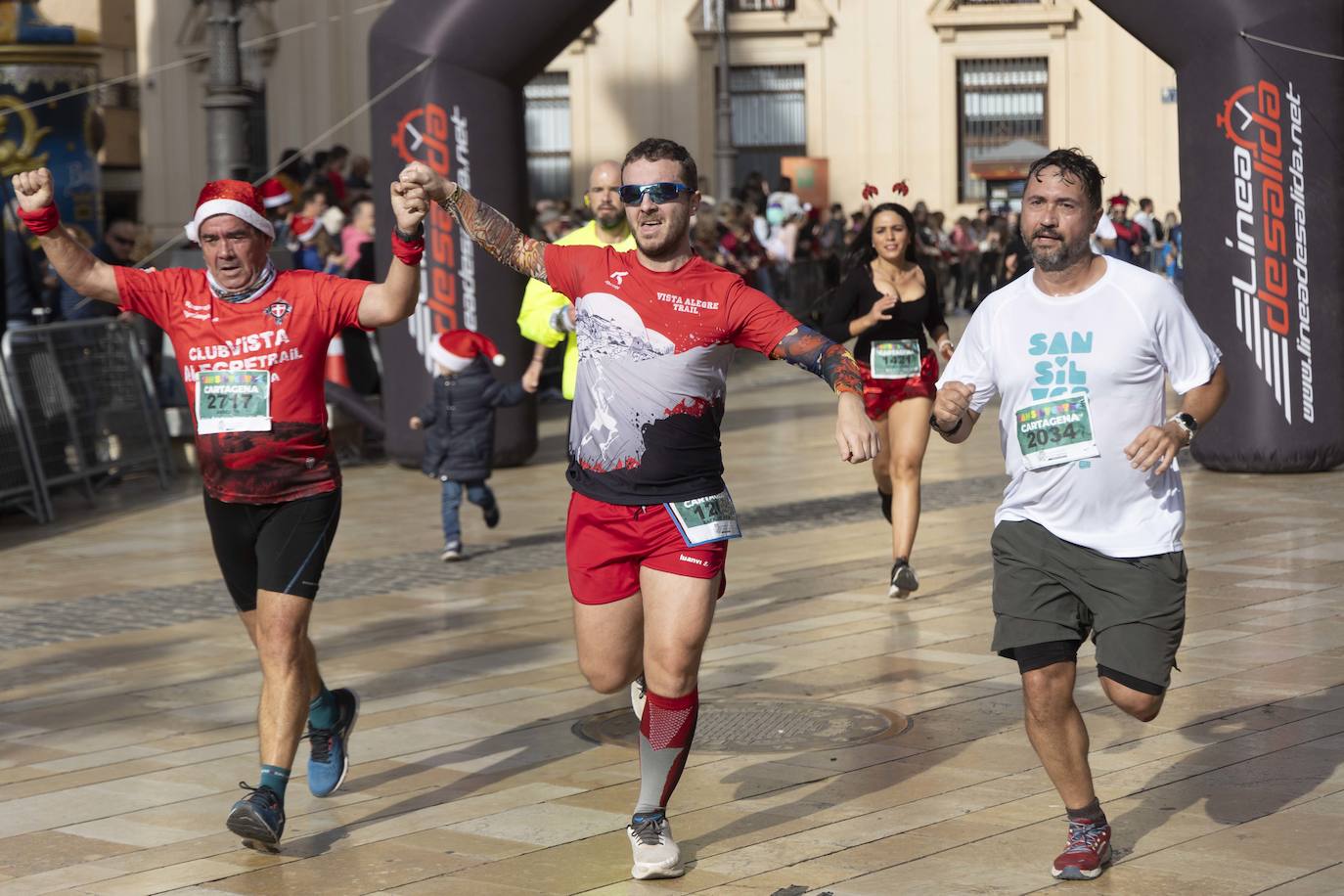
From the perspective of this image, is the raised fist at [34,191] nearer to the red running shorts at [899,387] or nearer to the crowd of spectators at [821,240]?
the red running shorts at [899,387]

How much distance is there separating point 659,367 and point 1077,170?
1165 millimetres

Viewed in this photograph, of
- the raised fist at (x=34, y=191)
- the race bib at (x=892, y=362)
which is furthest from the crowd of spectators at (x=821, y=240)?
the raised fist at (x=34, y=191)

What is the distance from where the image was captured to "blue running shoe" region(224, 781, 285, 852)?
5730mm

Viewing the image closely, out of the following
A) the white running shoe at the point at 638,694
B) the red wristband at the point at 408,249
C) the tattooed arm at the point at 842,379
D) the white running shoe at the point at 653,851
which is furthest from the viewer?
the white running shoe at the point at 638,694

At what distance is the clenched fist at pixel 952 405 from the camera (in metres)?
5.45

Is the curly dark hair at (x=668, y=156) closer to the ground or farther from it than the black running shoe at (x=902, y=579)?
farther from it

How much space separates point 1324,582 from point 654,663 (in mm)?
5128

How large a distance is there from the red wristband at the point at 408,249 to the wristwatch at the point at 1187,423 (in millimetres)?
1996

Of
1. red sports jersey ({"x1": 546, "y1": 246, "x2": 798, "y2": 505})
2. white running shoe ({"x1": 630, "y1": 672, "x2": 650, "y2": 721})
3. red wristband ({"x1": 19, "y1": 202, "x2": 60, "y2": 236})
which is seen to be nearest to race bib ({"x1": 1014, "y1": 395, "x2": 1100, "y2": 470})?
red sports jersey ({"x1": 546, "y1": 246, "x2": 798, "y2": 505})

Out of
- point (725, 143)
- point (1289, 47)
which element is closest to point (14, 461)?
point (1289, 47)

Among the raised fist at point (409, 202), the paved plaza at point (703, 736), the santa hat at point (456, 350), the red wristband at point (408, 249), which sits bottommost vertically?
the paved plaza at point (703, 736)

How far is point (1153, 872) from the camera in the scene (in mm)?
5465

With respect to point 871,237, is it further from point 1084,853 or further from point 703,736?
point 1084,853

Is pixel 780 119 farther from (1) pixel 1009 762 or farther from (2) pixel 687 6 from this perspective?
(1) pixel 1009 762
